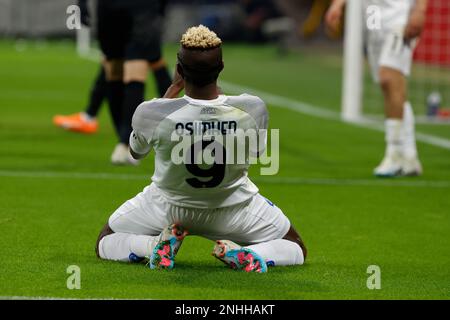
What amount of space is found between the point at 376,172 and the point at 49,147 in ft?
10.3

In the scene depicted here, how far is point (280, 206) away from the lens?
8.45 meters

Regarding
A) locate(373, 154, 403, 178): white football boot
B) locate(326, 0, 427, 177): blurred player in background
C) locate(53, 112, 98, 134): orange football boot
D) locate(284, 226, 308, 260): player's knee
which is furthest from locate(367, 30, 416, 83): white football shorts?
locate(284, 226, 308, 260): player's knee

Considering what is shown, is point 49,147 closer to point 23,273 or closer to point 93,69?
point 23,273

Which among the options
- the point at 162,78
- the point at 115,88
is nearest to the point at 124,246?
the point at 115,88

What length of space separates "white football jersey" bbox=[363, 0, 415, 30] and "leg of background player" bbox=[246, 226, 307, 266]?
13.7 ft

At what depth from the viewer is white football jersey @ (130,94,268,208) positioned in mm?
5816

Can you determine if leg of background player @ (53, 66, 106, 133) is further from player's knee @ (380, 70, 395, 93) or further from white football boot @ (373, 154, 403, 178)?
white football boot @ (373, 154, 403, 178)

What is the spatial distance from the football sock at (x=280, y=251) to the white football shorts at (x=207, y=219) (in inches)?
1.8

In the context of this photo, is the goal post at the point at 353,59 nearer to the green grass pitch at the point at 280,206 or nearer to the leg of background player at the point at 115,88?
the green grass pitch at the point at 280,206

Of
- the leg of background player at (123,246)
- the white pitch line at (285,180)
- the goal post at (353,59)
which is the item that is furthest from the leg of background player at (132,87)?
the goal post at (353,59)

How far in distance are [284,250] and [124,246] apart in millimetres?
769

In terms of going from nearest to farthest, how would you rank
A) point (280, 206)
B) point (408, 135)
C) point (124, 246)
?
point (124, 246) < point (280, 206) < point (408, 135)

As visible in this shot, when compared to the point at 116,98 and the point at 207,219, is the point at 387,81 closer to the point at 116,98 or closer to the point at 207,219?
the point at 116,98

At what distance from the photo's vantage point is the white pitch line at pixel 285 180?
960 cm
